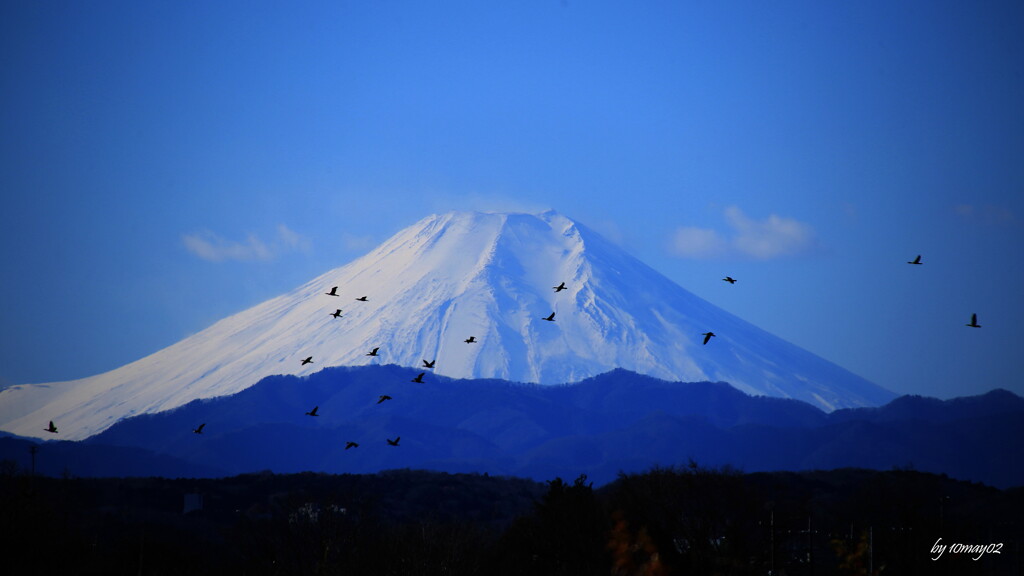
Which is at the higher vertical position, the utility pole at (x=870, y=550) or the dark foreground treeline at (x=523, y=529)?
the dark foreground treeline at (x=523, y=529)

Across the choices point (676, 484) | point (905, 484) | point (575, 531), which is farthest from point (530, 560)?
point (905, 484)

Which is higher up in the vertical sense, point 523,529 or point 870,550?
point 523,529

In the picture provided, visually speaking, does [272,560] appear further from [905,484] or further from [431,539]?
[905,484]

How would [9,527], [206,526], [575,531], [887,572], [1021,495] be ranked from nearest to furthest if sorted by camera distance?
1. [887,572]
2. [9,527]
3. [575,531]
4. [206,526]
5. [1021,495]

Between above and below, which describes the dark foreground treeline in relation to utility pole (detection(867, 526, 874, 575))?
above

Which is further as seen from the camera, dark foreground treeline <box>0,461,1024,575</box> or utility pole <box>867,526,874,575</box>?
dark foreground treeline <box>0,461,1024,575</box>

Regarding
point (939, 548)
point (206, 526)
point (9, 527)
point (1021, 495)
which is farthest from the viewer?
point (1021, 495)

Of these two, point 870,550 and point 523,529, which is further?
point 523,529

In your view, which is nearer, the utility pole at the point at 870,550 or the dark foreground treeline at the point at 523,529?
the utility pole at the point at 870,550
